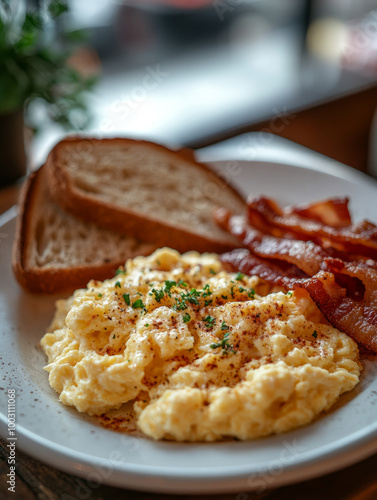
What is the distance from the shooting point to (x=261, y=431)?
1.58 meters

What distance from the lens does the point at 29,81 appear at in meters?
3.13

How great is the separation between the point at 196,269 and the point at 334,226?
0.73m

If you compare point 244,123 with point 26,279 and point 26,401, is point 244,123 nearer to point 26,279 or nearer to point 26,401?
point 26,279

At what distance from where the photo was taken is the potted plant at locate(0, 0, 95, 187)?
3.05m

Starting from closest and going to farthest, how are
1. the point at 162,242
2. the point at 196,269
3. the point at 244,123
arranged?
the point at 196,269 < the point at 162,242 < the point at 244,123

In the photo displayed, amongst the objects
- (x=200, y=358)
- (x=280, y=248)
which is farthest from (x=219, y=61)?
(x=200, y=358)

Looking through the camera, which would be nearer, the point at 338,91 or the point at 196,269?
the point at 196,269

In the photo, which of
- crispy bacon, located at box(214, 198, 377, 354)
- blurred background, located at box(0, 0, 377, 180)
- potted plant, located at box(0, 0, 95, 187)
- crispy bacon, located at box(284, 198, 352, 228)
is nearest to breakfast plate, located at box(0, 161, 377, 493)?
crispy bacon, located at box(214, 198, 377, 354)

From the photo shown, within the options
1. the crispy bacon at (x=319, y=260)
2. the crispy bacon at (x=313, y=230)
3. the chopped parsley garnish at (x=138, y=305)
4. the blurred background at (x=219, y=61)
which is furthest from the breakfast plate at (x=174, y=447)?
the blurred background at (x=219, y=61)

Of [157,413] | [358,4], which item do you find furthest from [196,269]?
[358,4]

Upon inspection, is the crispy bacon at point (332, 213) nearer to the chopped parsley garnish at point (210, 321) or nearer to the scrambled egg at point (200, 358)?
the scrambled egg at point (200, 358)

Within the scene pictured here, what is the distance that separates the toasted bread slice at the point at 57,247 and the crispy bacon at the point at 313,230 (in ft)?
1.83

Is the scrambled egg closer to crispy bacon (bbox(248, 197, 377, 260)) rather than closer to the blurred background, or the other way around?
crispy bacon (bbox(248, 197, 377, 260))

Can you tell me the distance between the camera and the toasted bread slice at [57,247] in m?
2.46
